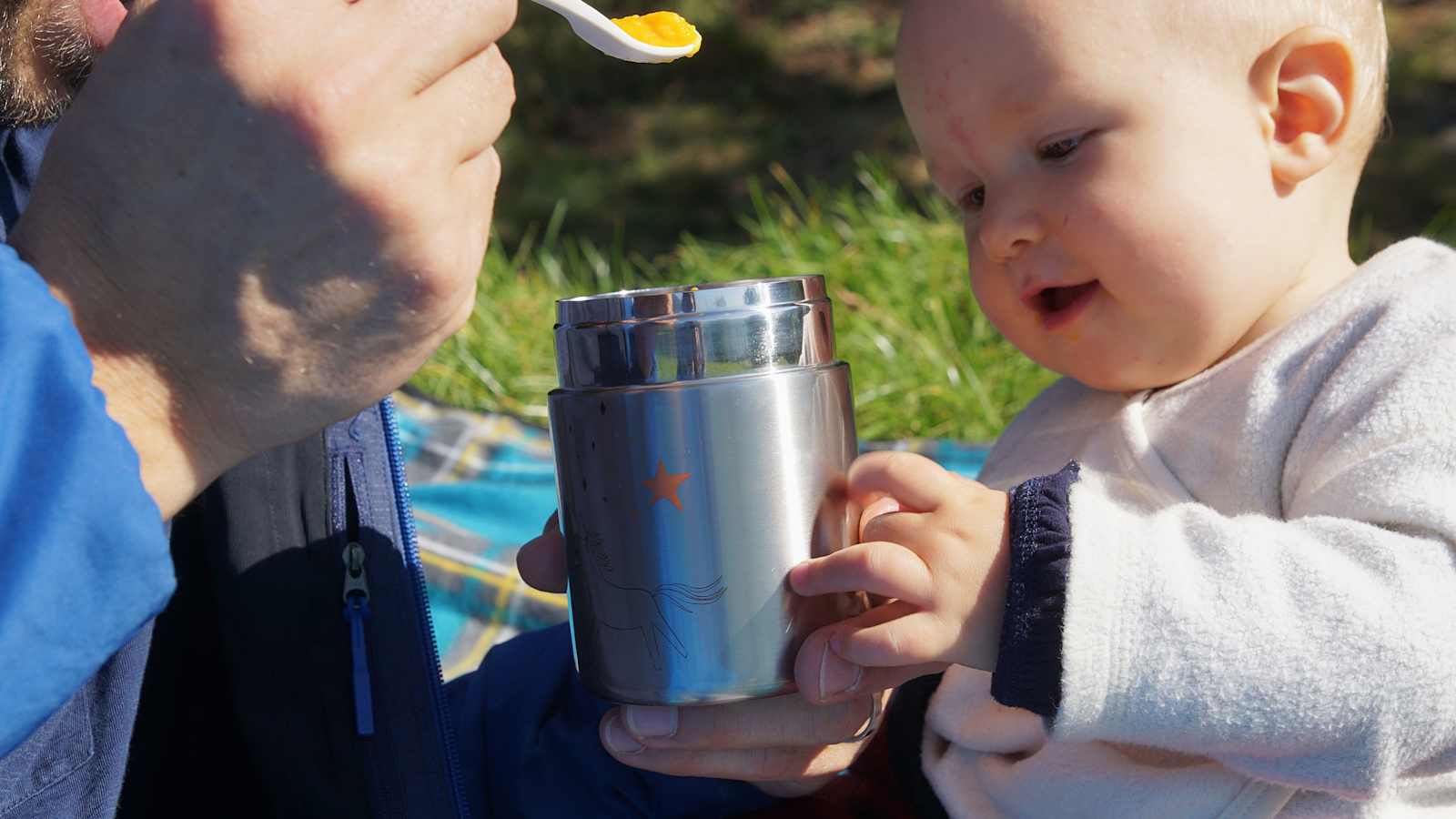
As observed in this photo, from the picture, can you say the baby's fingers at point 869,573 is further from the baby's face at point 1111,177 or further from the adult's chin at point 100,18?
the adult's chin at point 100,18

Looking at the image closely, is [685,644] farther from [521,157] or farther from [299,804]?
[521,157]

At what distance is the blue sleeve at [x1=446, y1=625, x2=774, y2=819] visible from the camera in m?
1.43

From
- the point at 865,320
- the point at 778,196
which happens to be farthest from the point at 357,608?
the point at 778,196

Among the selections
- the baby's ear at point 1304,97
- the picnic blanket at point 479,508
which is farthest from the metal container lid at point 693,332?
the picnic blanket at point 479,508

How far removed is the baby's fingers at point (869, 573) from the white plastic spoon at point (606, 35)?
1.29 ft

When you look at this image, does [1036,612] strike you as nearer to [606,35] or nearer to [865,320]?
[606,35]

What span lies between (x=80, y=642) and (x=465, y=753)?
73 cm

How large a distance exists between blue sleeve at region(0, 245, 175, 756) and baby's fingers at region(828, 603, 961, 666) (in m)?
0.48

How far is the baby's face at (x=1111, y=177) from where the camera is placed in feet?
4.05

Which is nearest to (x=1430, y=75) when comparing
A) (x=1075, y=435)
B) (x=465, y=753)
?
(x=1075, y=435)

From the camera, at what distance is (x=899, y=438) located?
8.36ft

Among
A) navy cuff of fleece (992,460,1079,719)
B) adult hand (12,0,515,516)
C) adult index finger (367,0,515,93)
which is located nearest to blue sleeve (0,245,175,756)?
adult hand (12,0,515,516)

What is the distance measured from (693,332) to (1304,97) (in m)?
0.70

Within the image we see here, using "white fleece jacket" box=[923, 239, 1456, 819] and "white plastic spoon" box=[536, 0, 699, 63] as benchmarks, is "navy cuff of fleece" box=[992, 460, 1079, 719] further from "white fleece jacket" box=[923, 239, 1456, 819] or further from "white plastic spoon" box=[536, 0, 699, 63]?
"white plastic spoon" box=[536, 0, 699, 63]
